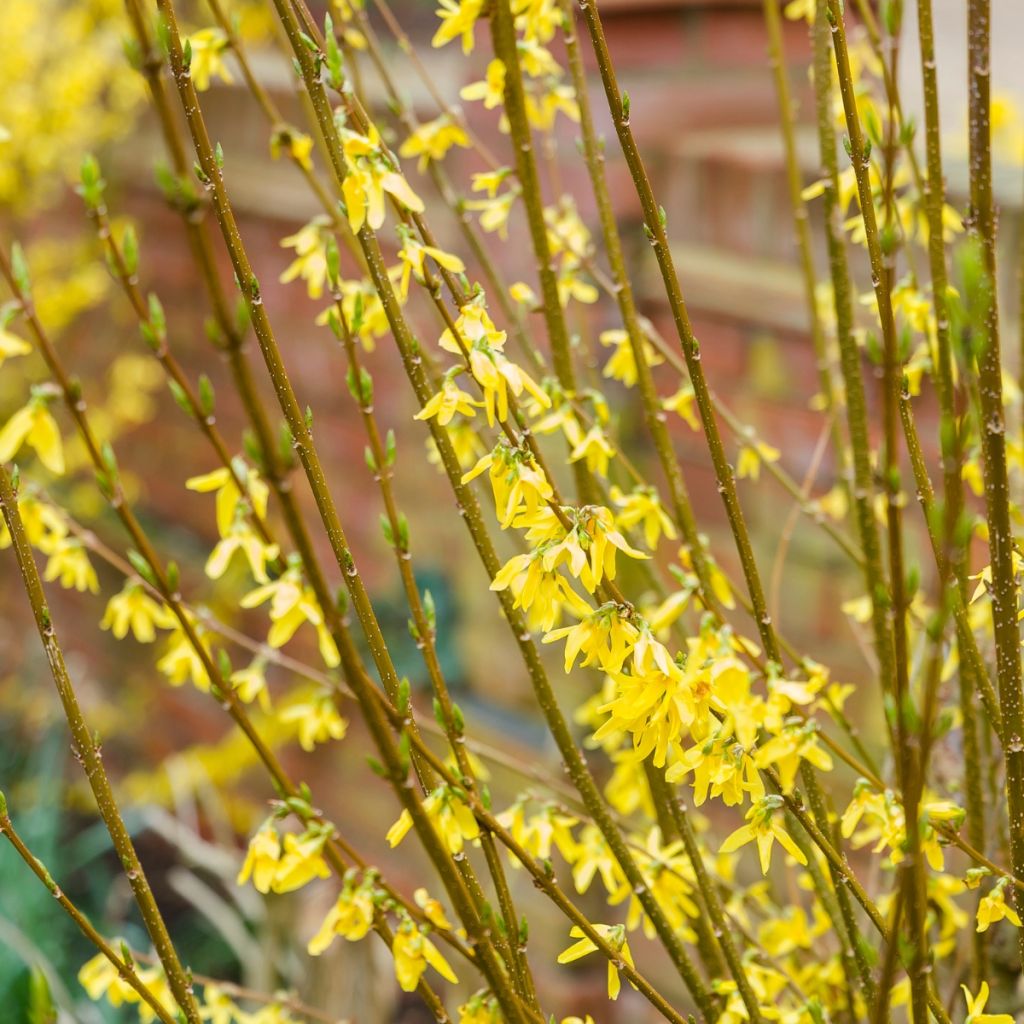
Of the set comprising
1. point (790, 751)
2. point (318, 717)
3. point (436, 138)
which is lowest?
point (318, 717)

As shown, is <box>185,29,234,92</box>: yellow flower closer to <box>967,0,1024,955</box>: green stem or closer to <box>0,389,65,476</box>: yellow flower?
<box>0,389,65,476</box>: yellow flower

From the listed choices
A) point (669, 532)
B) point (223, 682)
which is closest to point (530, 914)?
point (669, 532)

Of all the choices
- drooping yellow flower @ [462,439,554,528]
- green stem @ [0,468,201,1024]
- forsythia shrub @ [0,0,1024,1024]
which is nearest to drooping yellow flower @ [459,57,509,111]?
forsythia shrub @ [0,0,1024,1024]

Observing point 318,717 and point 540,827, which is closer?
point 540,827

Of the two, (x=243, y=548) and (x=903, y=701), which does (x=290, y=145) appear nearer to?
(x=243, y=548)

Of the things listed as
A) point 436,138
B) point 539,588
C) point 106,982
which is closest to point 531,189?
point 436,138

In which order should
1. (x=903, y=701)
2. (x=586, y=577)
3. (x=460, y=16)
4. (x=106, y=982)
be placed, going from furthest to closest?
(x=106, y=982)
(x=460, y=16)
(x=586, y=577)
(x=903, y=701)

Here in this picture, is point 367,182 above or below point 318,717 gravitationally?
above

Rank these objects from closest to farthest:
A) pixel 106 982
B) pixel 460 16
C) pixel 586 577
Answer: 1. pixel 586 577
2. pixel 460 16
3. pixel 106 982

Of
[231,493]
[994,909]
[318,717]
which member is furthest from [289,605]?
[994,909]

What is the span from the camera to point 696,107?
1.53m

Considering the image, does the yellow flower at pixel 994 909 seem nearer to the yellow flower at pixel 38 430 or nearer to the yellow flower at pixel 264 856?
the yellow flower at pixel 264 856

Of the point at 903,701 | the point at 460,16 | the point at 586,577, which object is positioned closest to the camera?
the point at 903,701

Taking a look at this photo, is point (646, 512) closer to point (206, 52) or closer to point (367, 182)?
point (367, 182)
